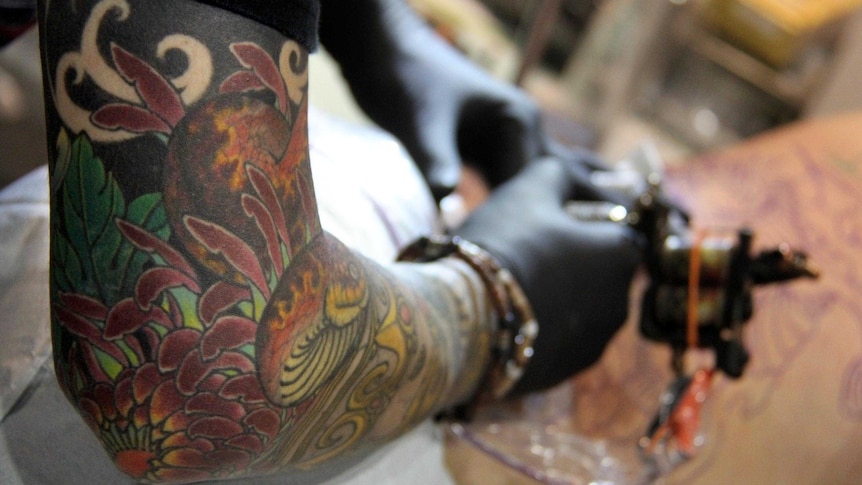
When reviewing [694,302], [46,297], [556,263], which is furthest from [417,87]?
[46,297]

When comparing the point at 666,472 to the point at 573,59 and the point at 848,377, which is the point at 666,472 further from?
the point at 573,59

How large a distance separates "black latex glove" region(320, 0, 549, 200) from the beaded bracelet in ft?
0.74

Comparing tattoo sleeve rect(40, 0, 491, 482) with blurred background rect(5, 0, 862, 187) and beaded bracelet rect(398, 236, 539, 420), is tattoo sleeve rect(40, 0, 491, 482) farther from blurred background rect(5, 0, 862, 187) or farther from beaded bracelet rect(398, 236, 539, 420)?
blurred background rect(5, 0, 862, 187)

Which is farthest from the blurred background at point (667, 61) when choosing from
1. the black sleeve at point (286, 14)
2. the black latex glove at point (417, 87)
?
the black sleeve at point (286, 14)

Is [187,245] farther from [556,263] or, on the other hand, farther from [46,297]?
[556,263]

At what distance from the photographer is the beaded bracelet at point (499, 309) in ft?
1.94

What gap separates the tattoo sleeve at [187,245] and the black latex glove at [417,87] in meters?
0.45

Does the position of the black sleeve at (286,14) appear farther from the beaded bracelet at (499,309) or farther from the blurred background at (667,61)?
the blurred background at (667,61)

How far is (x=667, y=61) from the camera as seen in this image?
2002mm

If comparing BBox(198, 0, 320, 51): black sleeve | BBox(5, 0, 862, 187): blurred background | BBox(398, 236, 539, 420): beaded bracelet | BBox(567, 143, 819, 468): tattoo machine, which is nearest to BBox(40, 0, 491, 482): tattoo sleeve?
BBox(198, 0, 320, 51): black sleeve

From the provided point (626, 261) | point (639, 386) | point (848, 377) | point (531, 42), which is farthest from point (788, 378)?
point (531, 42)

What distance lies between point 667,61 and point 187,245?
6.28ft

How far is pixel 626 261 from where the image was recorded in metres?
0.76

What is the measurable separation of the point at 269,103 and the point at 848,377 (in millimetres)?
815
